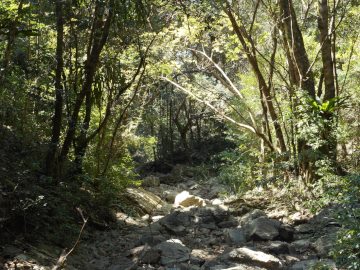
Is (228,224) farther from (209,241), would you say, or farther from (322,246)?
(322,246)

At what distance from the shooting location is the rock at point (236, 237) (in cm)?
667

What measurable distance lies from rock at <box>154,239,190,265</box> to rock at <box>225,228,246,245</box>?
109 centimetres

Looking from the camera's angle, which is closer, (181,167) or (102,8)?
(102,8)

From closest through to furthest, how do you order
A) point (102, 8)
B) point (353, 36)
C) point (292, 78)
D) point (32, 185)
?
point (32, 185) < point (102, 8) < point (292, 78) < point (353, 36)

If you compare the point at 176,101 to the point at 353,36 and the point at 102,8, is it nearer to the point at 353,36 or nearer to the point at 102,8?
the point at 353,36

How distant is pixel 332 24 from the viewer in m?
9.21

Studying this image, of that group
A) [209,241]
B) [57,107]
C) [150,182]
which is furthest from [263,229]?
[150,182]

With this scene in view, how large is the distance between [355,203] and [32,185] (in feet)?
12.8

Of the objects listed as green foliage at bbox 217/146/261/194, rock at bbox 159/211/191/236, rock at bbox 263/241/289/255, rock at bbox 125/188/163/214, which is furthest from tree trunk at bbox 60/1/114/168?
green foliage at bbox 217/146/261/194

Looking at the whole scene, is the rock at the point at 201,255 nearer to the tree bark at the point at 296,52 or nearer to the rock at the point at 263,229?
the rock at the point at 263,229

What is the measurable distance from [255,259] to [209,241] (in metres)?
1.74

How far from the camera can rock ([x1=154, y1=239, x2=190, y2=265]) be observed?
5426 millimetres

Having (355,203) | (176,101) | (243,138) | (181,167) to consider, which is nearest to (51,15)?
(355,203)

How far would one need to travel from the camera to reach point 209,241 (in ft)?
22.6
